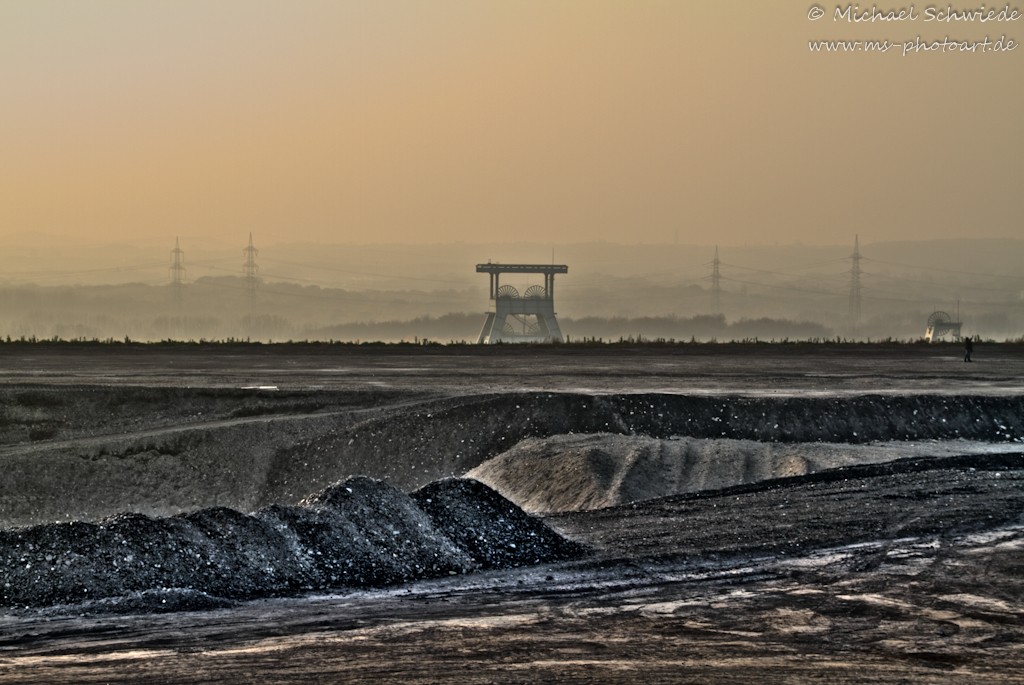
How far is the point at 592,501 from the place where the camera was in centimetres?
2081

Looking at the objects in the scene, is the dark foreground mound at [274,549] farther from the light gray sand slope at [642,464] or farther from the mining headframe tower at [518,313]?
the mining headframe tower at [518,313]

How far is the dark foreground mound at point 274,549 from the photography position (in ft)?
42.2

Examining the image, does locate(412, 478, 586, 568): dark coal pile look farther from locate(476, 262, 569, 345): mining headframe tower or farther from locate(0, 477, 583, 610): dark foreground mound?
locate(476, 262, 569, 345): mining headframe tower

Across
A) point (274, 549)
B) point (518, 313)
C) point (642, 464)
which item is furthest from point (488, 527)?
point (518, 313)

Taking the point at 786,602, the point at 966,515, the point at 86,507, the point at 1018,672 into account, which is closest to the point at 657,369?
the point at 86,507

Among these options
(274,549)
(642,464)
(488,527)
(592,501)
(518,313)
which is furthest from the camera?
(518,313)

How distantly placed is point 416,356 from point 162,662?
3340 cm

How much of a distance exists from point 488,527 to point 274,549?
8.85 feet

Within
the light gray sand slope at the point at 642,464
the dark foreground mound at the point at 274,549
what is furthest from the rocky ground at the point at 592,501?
the dark foreground mound at the point at 274,549

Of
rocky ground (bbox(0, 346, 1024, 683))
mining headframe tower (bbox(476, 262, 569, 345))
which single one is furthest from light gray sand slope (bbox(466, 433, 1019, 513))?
mining headframe tower (bbox(476, 262, 569, 345))

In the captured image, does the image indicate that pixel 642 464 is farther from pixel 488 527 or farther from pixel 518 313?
pixel 518 313

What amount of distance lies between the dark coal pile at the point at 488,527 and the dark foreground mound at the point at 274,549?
14 mm

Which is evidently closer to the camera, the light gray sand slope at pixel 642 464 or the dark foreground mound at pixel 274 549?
the dark foreground mound at pixel 274 549

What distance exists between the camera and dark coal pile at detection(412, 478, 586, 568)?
583 inches
